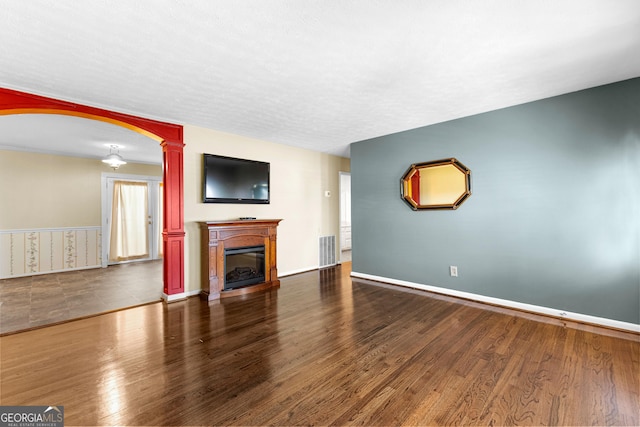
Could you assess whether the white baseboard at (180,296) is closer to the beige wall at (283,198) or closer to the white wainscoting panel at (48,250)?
the beige wall at (283,198)

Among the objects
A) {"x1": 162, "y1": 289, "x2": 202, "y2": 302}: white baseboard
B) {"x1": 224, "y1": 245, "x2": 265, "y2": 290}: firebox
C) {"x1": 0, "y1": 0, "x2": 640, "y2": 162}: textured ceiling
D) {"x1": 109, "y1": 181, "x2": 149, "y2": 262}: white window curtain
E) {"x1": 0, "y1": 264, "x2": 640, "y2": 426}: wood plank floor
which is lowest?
{"x1": 0, "y1": 264, "x2": 640, "y2": 426}: wood plank floor

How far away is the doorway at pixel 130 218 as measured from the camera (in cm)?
629

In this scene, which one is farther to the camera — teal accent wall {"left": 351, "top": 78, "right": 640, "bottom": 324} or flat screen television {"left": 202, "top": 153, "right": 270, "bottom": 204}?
flat screen television {"left": 202, "top": 153, "right": 270, "bottom": 204}

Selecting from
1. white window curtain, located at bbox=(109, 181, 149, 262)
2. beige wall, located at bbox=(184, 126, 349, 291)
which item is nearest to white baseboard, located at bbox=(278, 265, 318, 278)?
beige wall, located at bbox=(184, 126, 349, 291)

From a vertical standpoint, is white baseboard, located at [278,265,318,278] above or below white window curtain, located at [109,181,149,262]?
below

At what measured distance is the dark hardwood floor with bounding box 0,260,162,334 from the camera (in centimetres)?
315

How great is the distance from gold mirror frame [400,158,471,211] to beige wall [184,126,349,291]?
6.69 ft

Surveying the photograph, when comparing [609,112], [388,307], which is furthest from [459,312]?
[609,112]

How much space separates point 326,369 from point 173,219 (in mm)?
2941

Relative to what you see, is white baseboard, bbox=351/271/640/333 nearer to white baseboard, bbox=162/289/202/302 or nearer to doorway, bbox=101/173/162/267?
white baseboard, bbox=162/289/202/302

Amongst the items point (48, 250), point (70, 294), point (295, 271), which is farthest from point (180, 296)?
point (48, 250)

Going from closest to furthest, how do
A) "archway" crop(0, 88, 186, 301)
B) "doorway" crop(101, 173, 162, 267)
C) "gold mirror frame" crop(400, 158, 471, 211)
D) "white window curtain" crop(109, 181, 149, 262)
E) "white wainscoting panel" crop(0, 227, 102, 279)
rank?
"archway" crop(0, 88, 186, 301) < "gold mirror frame" crop(400, 158, 471, 211) < "white wainscoting panel" crop(0, 227, 102, 279) < "doorway" crop(101, 173, 162, 267) < "white window curtain" crop(109, 181, 149, 262)

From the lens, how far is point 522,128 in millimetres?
3307

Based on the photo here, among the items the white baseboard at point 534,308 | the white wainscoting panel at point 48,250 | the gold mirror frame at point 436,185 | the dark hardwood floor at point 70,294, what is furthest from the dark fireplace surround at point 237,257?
the white wainscoting panel at point 48,250
